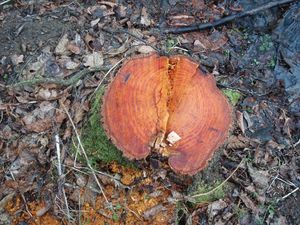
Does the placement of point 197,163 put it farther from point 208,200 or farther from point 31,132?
point 31,132

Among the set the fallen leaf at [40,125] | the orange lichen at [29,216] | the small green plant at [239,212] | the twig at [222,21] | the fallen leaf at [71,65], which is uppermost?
the fallen leaf at [71,65]

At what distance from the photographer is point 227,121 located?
3.28m

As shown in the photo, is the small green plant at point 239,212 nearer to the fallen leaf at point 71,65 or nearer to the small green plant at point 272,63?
the small green plant at point 272,63

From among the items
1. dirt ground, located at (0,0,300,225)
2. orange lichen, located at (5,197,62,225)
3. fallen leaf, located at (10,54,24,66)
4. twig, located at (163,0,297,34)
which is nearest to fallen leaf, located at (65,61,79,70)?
dirt ground, located at (0,0,300,225)

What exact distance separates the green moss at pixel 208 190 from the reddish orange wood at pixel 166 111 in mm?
491

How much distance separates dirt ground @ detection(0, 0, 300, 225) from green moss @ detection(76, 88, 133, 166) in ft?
0.03

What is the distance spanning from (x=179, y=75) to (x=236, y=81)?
1.57 metres

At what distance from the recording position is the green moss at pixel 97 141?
3385mm

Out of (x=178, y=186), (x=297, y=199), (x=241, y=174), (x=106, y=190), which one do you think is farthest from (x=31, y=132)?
(x=297, y=199)

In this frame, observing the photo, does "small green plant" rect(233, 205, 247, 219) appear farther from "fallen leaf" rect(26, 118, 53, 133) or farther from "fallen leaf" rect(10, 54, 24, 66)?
"fallen leaf" rect(10, 54, 24, 66)

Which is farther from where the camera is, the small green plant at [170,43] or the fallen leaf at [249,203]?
the small green plant at [170,43]

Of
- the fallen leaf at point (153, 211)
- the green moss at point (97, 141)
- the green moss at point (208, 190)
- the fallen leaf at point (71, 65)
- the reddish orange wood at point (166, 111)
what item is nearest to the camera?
the reddish orange wood at point (166, 111)

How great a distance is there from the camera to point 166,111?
10.5 feet

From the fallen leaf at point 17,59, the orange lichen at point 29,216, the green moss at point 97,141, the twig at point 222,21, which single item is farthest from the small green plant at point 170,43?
the orange lichen at point 29,216
